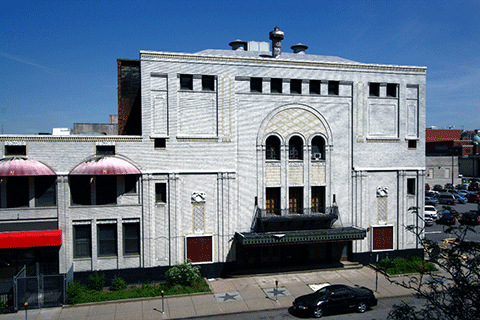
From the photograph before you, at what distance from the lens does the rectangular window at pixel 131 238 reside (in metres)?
25.7

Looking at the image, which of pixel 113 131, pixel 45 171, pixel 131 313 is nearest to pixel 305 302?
pixel 131 313

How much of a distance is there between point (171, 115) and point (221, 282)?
12119 millimetres

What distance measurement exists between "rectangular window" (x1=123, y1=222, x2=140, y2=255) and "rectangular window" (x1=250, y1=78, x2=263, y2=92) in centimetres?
1275

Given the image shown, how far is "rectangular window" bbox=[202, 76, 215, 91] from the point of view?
26.8 metres

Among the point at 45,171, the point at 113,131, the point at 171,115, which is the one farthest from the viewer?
the point at 113,131

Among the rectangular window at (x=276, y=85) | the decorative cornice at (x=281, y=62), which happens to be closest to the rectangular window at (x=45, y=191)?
the decorative cornice at (x=281, y=62)

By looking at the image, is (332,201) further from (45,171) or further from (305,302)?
(45,171)

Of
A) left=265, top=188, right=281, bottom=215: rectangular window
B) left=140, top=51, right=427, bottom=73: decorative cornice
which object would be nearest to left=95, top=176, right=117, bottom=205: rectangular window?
left=140, top=51, right=427, bottom=73: decorative cornice

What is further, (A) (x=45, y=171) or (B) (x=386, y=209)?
(B) (x=386, y=209)

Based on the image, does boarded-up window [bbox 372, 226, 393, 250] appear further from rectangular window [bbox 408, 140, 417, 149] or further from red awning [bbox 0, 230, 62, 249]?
red awning [bbox 0, 230, 62, 249]

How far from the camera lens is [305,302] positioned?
20.8 m

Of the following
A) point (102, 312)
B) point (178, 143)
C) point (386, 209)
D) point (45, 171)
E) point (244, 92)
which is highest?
point (244, 92)

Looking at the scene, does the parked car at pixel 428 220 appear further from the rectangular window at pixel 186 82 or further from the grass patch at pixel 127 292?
the rectangular window at pixel 186 82

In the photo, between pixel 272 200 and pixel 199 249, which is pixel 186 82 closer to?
pixel 272 200
